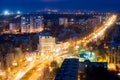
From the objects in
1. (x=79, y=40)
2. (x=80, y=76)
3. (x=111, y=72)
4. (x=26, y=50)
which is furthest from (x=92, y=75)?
(x=79, y=40)

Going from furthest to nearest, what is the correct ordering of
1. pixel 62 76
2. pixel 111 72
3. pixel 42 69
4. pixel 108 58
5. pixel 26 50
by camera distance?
pixel 26 50 → pixel 108 58 → pixel 42 69 → pixel 111 72 → pixel 62 76

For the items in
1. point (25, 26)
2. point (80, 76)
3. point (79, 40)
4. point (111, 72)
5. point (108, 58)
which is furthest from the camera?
point (25, 26)

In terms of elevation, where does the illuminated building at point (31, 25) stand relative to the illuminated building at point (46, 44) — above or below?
above

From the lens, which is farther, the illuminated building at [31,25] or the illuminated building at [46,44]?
the illuminated building at [31,25]

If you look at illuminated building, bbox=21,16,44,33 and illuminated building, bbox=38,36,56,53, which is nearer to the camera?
illuminated building, bbox=38,36,56,53

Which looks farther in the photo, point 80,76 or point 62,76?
point 80,76

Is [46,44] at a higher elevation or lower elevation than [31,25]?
lower

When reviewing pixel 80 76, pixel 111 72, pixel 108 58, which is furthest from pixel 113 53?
pixel 80 76

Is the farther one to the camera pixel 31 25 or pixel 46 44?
pixel 31 25

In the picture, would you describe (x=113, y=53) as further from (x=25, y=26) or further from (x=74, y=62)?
(x=25, y=26)

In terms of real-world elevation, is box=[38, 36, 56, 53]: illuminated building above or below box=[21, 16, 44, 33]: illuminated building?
below
